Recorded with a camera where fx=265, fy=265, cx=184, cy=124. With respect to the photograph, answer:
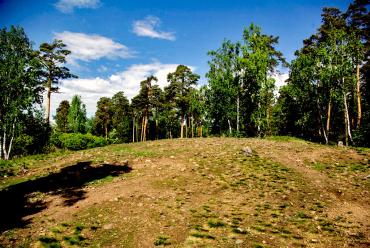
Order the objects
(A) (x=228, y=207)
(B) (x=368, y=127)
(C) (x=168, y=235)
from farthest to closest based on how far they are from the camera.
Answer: (B) (x=368, y=127), (A) (x=228, y=207), (C) (x=168, y=235)

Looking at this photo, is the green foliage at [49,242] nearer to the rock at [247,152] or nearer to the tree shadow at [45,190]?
the tree shadow at [45,190]

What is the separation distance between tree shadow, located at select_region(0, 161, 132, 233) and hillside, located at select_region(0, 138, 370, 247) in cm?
5

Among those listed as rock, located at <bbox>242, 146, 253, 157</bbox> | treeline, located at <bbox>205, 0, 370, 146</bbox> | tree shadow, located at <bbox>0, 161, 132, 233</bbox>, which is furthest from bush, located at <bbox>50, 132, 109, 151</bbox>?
→ rock, located at <bbox>242, 146, 253, 157</bbox>

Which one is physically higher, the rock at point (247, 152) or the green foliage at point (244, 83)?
the green foliage at point (244, 83)

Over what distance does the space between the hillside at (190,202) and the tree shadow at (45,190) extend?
0.05 meters

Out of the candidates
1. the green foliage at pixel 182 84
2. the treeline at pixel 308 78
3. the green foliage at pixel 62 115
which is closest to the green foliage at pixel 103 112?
the green foliage at pixel 62 115

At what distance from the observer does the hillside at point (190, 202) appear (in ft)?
27.6

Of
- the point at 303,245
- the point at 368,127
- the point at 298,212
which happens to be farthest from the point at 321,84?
the point at 303,245

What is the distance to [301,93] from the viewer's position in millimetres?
37938

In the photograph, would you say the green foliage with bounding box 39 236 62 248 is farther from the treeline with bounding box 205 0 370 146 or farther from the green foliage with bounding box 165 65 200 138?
the green foliage with bounding box 165 65 200 138

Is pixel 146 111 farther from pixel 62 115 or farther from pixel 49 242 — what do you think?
pixel 49 242

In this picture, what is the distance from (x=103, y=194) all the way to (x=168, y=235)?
16.2ft

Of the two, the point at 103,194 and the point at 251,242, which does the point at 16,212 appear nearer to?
the point at 103,194

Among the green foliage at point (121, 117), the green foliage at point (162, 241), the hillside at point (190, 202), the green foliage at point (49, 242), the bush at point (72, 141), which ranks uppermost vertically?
the green foliage at point (121, 117)
